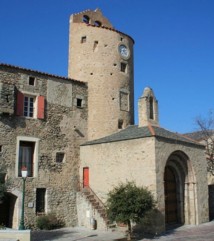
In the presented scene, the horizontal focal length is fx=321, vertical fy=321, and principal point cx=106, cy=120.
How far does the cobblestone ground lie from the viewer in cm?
1612

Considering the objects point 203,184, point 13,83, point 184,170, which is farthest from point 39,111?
point 203,184

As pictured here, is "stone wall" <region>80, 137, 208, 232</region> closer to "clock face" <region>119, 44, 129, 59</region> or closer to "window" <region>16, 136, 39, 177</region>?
"window" <region>16, 136, 39, 177</region>

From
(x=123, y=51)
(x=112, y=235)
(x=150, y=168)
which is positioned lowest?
(x=112, y=235)

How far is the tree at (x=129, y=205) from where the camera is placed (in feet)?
52.7

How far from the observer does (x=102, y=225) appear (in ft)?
63.1

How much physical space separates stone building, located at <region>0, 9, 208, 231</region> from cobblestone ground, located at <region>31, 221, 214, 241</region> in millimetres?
1150

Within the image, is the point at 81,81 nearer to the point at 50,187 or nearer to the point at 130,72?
the point at 130,72

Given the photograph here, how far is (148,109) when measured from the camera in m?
21.8

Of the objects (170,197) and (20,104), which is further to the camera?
(170,197)

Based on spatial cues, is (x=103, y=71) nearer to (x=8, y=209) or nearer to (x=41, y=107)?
(x=41, y=107)

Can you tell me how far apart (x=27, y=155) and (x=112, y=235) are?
23.8 feet

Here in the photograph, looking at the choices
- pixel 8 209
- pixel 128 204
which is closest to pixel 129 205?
pixel 128 204

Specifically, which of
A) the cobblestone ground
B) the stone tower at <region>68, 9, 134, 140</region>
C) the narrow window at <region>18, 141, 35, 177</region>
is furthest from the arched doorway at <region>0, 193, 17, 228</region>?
the stone tower at <region>68, 9, 134, 140</region>

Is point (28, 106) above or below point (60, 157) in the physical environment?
above
